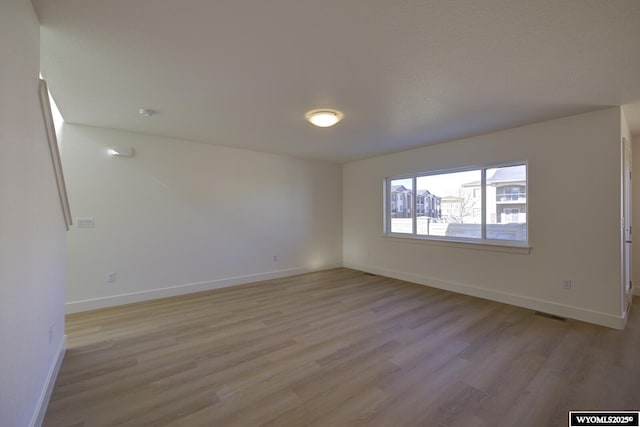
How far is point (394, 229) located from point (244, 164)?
10.3 feet

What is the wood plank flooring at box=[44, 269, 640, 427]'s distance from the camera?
176cm

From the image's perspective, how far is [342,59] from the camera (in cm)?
207

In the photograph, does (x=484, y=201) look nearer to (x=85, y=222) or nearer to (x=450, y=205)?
(x=450, y=205)

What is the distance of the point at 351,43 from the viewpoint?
1.87m

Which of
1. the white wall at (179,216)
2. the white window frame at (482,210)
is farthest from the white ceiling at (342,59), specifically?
the white window frame at (482,210)

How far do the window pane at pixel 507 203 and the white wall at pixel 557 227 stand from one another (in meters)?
0.14

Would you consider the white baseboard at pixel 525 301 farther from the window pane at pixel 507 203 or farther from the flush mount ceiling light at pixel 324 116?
the flush mount ceiling light at pixel 324 116

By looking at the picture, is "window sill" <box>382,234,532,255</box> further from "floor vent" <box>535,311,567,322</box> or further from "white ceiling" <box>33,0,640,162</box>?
"white ceiling" <box>33,0,640,162</box>

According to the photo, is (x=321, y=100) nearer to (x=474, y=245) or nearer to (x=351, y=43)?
(x=351, y=43)

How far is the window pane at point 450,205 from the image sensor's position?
4.29 metres

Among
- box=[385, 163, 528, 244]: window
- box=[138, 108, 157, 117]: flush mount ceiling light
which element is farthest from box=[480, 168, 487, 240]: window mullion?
box=[138, 108, 157, 117]: flush mount ceiling light

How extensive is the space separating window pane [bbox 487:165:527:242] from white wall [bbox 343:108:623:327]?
0.14 meters

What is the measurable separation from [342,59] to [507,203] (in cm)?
327

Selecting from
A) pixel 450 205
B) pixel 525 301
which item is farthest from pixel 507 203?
pixel 525 301
